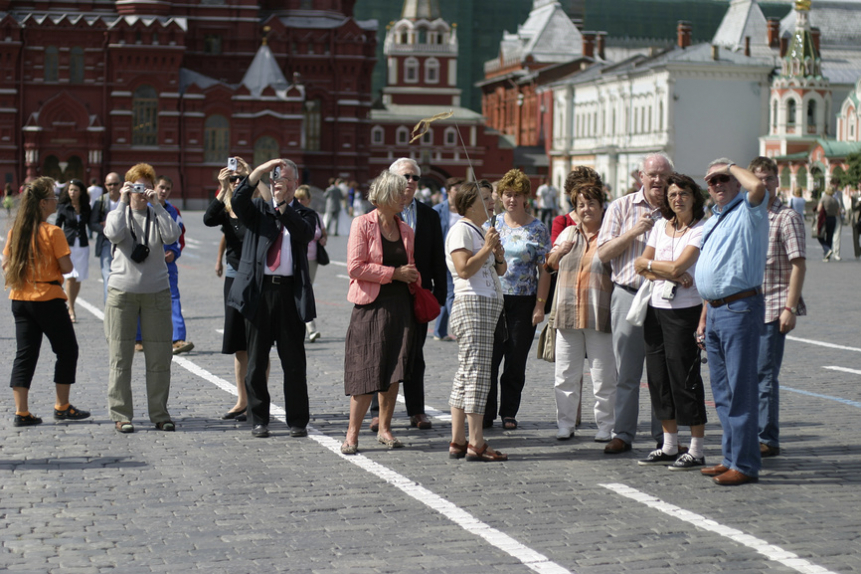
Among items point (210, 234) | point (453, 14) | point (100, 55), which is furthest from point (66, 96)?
point (453, 14)

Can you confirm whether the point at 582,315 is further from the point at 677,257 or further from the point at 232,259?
the point at 232,259

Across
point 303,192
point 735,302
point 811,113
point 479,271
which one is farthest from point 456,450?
point 811,113

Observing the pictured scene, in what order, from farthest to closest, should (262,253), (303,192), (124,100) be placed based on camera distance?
1. (124,100)
2. (303,192)
3. (262,253)

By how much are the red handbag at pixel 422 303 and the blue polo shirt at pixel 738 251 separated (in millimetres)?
1859

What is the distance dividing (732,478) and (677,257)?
1324mm

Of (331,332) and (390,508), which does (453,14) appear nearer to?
(331,332)

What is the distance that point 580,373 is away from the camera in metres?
8.60

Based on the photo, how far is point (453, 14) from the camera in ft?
439

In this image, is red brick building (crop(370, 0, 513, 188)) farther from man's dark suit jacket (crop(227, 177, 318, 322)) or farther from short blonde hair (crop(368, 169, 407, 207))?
short blonde hair (crop(368, 169, 407, 207))

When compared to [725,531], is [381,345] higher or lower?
higher

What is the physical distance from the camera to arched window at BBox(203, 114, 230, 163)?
254 ft

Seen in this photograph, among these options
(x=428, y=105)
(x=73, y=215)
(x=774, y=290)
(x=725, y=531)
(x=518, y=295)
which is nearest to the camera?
(x=725, y=531)

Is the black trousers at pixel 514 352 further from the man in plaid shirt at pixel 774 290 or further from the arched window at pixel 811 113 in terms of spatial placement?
the arched window at pixel 811 113

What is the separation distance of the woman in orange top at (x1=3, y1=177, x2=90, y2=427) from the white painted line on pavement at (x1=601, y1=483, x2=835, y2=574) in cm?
406
